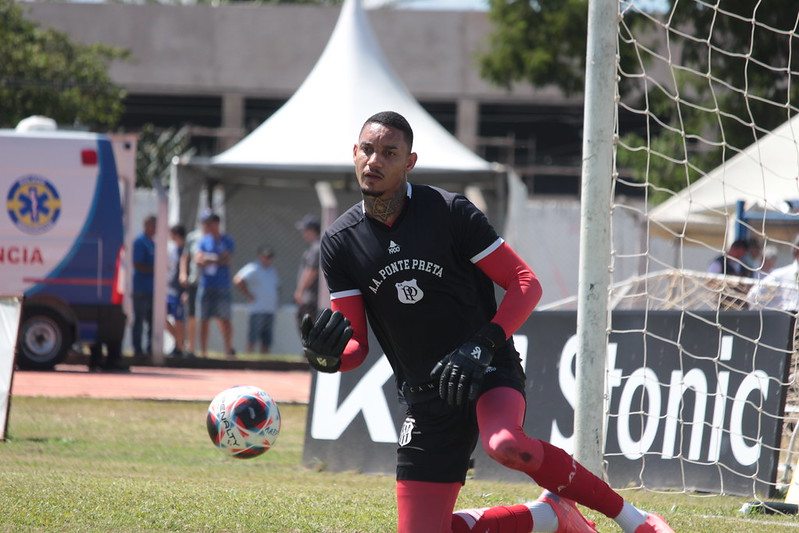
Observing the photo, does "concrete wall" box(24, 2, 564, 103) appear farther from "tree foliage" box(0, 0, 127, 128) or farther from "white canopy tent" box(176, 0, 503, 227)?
"white canopy tent" box(176, 0, 503, 227)

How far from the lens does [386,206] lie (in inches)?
190

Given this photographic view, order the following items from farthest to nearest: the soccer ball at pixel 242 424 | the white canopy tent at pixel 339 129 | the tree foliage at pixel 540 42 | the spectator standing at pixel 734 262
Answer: the tree foliage at pixel 540 42 → the white canopy tent at pixel 339 129 → the spectator standing at pixel 734 262 → the soccer ball at pixel 242 424

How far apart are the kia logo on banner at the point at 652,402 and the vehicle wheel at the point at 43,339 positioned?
682cm

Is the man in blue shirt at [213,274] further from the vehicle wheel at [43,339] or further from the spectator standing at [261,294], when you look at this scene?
the vehicle wheel at [43,339]

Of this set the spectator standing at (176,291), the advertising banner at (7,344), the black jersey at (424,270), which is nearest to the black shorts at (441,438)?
the black jersey at (424,270)

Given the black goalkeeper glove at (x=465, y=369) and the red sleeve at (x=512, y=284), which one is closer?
the black goalkeeper glove at (x=465, y=369)

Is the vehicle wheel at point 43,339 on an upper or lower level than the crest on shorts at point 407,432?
lower

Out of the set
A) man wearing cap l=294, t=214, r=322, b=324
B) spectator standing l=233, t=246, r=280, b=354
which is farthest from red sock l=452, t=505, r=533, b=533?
spectator standing l=233, t=246, r=280, b=354

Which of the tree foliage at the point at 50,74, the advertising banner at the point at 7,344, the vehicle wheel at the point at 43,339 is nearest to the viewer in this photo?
the advertising banner at the point at 7,344

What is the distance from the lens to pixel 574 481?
4.69 meters

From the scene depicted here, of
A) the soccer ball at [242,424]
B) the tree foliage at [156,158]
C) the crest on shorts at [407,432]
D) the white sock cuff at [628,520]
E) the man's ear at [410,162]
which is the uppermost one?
the tree foliage at [156,158]

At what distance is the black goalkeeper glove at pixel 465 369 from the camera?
444 cm

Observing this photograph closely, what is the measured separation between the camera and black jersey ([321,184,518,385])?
476cm

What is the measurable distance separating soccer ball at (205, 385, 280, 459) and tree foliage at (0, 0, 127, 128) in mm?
18517
